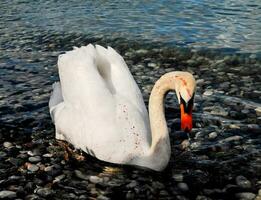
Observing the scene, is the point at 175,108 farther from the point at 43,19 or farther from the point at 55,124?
the point at 43,19

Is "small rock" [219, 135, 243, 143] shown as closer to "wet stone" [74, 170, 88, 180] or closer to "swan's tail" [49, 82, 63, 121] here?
"wet stone" [74, 170, 88, 180]

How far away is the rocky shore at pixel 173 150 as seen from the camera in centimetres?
793

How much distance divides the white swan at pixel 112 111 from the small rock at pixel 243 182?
1.15 m

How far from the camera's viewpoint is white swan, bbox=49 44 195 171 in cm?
810

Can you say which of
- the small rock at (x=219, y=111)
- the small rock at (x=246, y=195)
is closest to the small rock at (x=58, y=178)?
the small rock at (x=246, y=195)

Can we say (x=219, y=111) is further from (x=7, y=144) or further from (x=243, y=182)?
(x=7, y=144)

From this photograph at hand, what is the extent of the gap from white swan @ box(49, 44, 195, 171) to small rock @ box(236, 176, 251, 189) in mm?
1148

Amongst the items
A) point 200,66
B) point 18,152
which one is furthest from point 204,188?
point 200,66

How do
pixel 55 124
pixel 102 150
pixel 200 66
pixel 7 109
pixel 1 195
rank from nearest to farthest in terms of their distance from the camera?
pixel 1 195 → pixel 102 150 → pixel 55 124 → pixel 7 109 → pixel 200 66

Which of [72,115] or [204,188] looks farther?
[72,115]

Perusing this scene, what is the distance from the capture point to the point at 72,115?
927 cm

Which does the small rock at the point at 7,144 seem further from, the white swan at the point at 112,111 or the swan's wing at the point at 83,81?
the swan's wing at the point at 83,81

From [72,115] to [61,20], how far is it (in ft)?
41.4

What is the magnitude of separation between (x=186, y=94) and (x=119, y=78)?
2.32m
